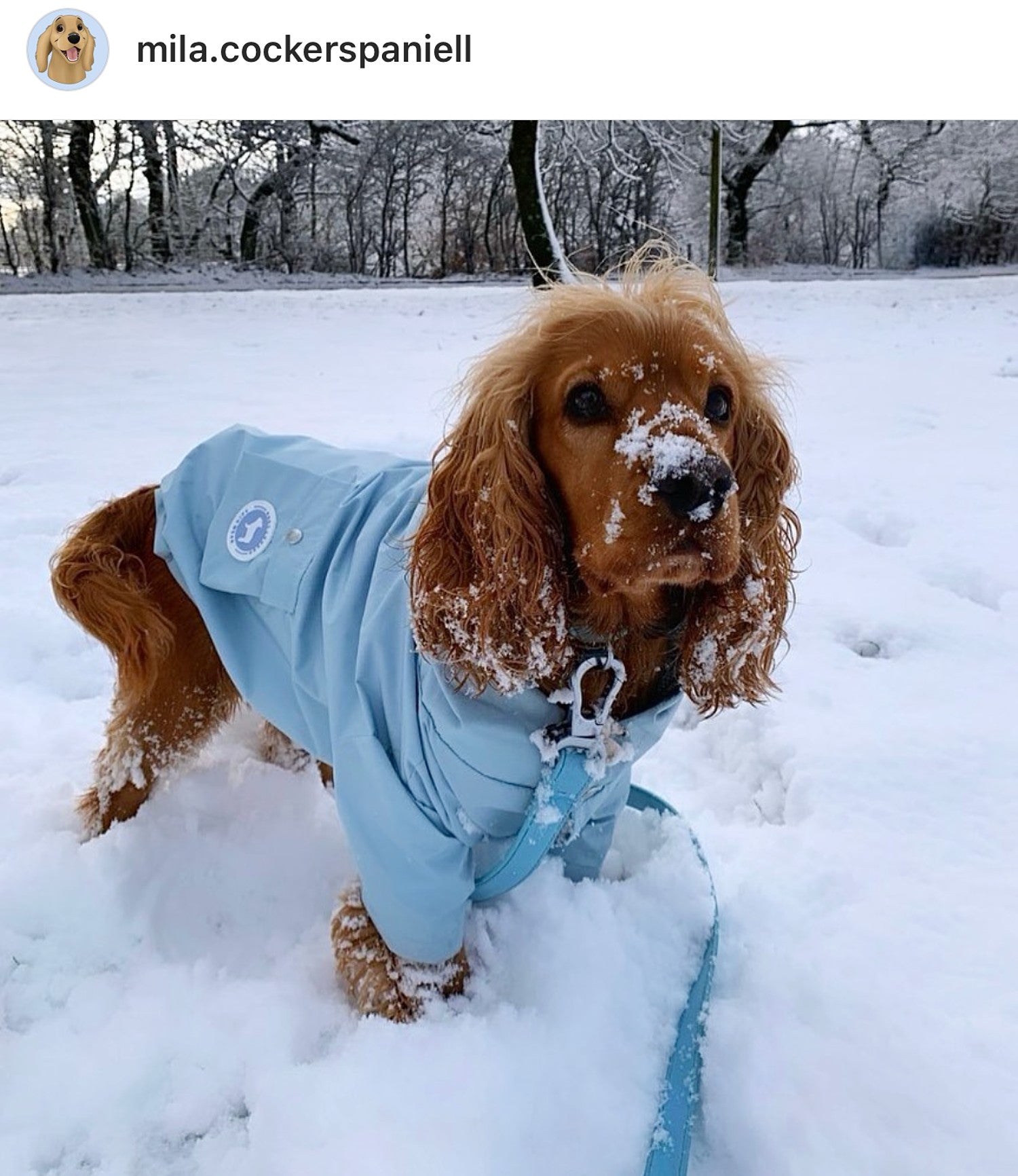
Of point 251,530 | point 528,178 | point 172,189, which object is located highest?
point 172,189

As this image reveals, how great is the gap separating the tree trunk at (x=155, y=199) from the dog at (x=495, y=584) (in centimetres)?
2039

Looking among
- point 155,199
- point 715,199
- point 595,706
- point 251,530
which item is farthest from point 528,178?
point 595,706

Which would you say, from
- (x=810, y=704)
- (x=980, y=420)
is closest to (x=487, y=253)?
(x=980, y=420)

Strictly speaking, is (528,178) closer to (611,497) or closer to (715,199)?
(715,199)

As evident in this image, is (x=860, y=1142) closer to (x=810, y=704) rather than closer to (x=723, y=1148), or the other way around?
(x=723, y=1148)

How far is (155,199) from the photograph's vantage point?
19984 millimetres

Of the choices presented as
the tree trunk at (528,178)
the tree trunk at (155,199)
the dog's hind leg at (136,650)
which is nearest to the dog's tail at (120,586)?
the dog's hind leg at (136,650)

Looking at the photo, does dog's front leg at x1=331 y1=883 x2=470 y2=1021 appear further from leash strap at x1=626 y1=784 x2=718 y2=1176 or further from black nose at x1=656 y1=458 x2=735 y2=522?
black nose at x1=656 y1=458 x2=735 y2=522

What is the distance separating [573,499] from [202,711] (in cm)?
116
